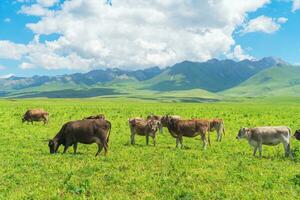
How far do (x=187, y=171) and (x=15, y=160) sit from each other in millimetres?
9456

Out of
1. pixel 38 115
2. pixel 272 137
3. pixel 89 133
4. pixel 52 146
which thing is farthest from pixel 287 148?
pixel 38 115

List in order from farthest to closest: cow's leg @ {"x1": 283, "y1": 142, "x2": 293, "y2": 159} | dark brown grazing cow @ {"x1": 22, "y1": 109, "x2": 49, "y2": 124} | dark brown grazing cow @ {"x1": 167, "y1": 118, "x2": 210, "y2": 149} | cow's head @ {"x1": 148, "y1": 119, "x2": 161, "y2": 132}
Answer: dark brown grazing cow @ {"x1": 22, "y1": 109, "x2": 49, "y2": 124} → cow's head @ {"x1": 148, "y1": 119, "x2": 161, "y2": 132} → dark brown grazing cow @ {"x1": 167, "y1": 118, "x2": 210, "y2": 149} → cow's leg @ {"x1": 283, "y1": 142, "x2": 293, "y2": 159}

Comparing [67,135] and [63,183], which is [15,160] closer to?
[67,135]

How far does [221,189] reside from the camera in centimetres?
1388

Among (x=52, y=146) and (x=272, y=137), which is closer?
Answer: (x=272, y=137)

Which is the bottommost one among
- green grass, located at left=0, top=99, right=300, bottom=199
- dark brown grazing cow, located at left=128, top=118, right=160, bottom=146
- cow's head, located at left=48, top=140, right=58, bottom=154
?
green grass, located at left=0, top=99, right=300, bottom=199

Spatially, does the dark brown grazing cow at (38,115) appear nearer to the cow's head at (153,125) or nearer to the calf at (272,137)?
the cow's head at (153,125)

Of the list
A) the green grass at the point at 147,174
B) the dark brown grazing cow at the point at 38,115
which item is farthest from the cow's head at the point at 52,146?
the dark brown grazing cow at the point at 38,115

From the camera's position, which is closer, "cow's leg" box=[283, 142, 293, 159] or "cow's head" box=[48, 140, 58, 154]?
"cow's leg" box=[283, 142, 293, 159]

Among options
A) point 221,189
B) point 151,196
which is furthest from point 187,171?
point 151,196

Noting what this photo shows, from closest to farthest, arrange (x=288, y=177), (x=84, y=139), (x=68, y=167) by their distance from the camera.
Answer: (x=288, y=177) → (x=68, y=167) → (x=84, y=139)

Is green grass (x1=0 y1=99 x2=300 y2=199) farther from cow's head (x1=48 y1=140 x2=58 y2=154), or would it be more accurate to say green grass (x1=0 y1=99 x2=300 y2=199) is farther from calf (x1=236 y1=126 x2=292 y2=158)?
calf (x1=236 y1=126 x2=292 y2=158)

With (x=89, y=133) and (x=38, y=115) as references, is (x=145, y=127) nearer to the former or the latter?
(x=89, y=133)

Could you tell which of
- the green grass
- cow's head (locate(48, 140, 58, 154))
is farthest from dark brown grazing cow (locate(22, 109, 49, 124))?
cow's head (locate(48, 140, 58, 154))
